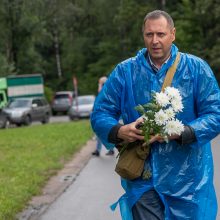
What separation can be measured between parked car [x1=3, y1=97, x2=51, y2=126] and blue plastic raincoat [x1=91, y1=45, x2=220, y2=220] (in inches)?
1106

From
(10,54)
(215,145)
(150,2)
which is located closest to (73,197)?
(215,145)

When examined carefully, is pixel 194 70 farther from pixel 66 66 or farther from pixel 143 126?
pixel 66 66

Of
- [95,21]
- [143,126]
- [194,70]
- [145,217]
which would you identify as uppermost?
[194,70]

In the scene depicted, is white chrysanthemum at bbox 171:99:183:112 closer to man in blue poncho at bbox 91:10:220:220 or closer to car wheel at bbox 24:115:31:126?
man in blue poncho at bbox 91:10:220:220

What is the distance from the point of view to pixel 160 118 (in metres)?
4.03

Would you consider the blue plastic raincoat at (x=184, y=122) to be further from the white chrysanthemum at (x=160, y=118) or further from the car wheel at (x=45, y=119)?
the car wheel at (x=45, y=119)

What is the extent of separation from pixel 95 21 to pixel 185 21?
20593mm

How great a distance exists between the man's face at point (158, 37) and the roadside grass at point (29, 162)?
395cm

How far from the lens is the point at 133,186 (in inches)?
167

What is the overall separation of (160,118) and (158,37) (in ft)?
1.72

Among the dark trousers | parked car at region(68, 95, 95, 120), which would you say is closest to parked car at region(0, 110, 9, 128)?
parked car at region(68, 95, 95, 120)

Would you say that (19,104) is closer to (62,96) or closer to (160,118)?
(62,96)

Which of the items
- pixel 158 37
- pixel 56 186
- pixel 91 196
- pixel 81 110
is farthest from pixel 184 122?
pixel 81 110

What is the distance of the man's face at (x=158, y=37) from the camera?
13.6ft
